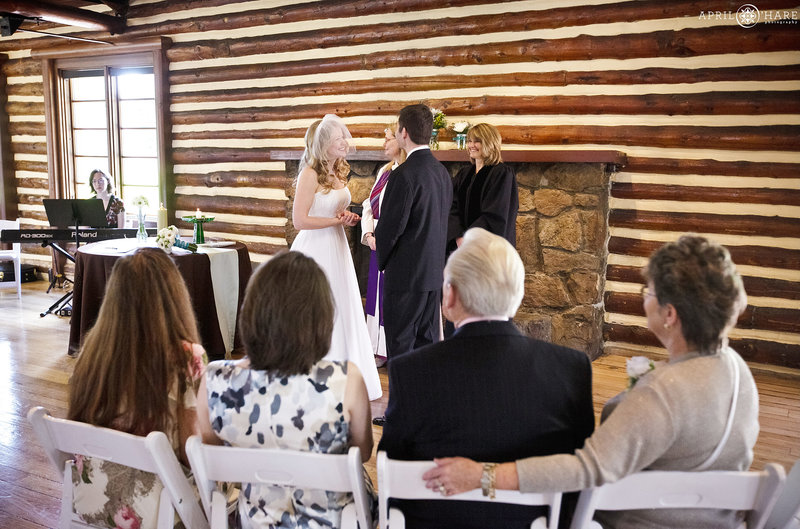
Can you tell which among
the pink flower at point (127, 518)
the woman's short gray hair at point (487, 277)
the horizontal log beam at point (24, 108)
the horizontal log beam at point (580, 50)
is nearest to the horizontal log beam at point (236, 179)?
the horizontal log beam at point (580, 50)

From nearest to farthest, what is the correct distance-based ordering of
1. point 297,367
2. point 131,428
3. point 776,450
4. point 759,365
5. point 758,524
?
point 758,524 → point 297,367 → point 131,428 → point 776,450 → point 759,365

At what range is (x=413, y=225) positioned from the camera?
12.3ft

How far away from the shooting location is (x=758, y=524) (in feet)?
5.15

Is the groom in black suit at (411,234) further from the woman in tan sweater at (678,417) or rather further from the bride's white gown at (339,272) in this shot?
the woman in tan sweater at (678,417)

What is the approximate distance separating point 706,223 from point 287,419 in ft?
Answer: 14.3

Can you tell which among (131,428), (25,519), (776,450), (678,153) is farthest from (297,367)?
(678,153)

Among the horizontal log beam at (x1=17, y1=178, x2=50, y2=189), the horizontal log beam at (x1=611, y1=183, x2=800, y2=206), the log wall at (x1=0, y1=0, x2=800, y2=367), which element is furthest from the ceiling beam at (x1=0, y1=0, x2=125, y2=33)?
the horizontal log beam at (x1=611, y1=183, x2=800, y2=206)

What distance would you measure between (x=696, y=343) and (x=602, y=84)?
4.19m

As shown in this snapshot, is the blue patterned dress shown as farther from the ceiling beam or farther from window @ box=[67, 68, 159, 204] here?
window @ box=[67, 68, 159, 204]

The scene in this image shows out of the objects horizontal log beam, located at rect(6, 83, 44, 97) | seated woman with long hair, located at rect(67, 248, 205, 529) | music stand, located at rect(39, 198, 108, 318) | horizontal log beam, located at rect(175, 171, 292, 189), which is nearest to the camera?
seated woman with long hair, located at rect(67, 248, 205, 529)

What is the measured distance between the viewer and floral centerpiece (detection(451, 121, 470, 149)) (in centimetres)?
572

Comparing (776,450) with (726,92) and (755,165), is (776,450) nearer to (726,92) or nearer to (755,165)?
(755,165)

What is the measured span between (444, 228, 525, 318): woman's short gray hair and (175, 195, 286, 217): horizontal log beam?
238 inches

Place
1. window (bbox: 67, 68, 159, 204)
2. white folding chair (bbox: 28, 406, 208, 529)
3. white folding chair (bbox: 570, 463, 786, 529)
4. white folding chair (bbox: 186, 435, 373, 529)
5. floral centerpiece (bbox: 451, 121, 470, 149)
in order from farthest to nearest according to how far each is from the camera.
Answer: window (bbox: 67, 68, 159, 204) → floral centerpiece (bbox: 451, 121, 470, 149) → white folding chair (bbox: 28, 406, 208, 529) → white folding chair (bbox: 186, 435, 373, 529) → white folding chair (bbox: 570, 463, 786, 529)
